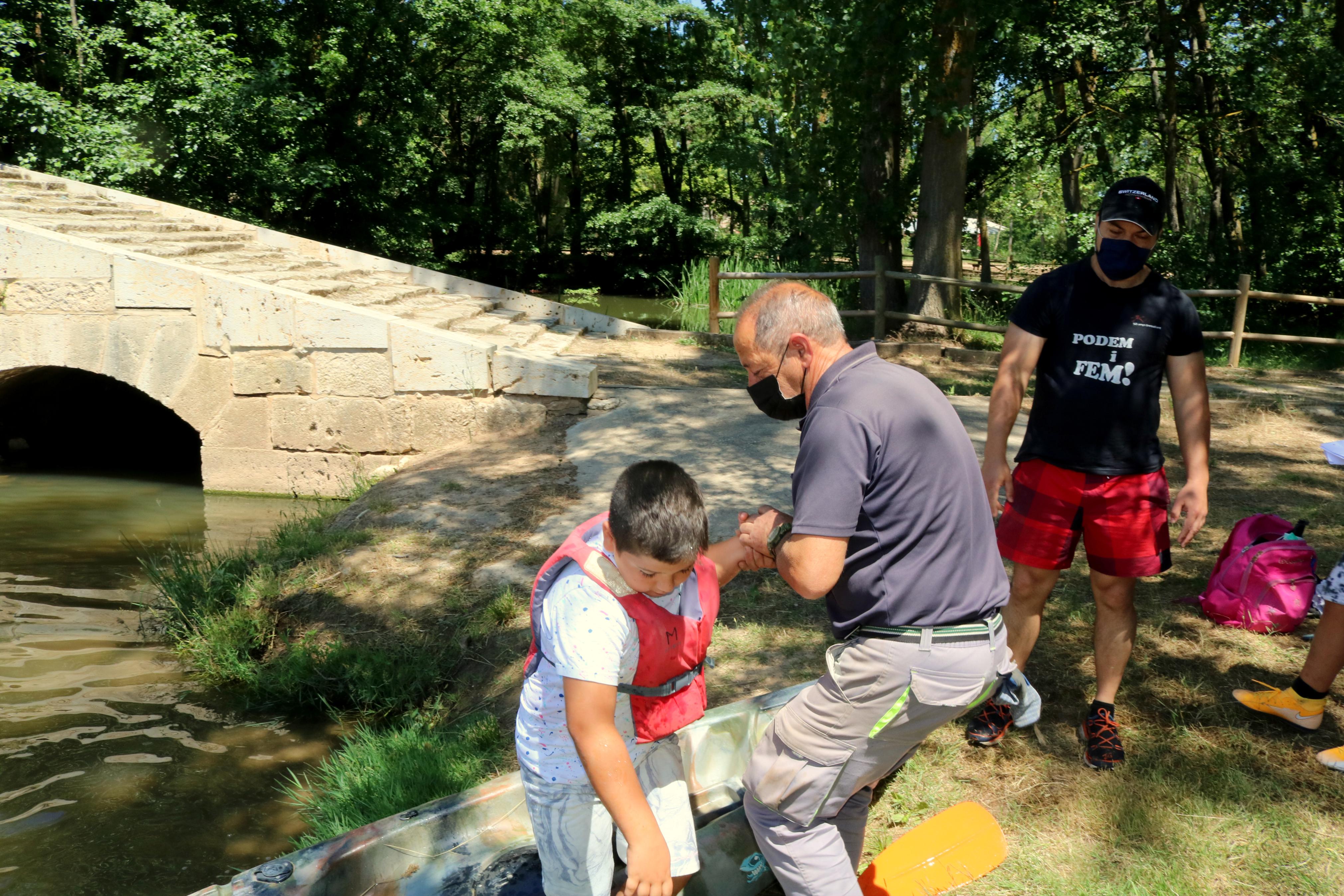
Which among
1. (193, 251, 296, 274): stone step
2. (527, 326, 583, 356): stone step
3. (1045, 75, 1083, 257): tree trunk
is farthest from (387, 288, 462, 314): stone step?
(1045, 75, 1083, 257): tree trunk

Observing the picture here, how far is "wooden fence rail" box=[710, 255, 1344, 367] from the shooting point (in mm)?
11547

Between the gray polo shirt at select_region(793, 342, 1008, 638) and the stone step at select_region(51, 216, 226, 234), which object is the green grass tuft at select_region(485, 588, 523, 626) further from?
the stone step at select_region(51, 216, 226, 234)

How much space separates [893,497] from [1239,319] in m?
11.3

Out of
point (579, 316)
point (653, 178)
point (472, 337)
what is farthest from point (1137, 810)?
point (653, 178)

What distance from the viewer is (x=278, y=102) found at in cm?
1728

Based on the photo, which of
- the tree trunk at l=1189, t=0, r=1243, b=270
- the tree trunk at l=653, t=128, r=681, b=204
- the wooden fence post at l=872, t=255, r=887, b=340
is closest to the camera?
the wooden fence post at l=872, t=255, r=887, b=340

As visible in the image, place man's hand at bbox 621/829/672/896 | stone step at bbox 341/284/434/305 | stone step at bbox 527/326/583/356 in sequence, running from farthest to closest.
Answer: stone step at bbox 527/326/583/356
stone step at bbox 341/284/434/305
man's hand at bbox 621/829/672/896

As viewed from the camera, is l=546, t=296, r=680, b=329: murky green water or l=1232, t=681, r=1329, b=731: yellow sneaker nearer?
l=1232, t=681, r=1329, b=731: yellow sneaker

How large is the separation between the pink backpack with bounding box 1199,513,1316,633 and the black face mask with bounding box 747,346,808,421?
10.4ft

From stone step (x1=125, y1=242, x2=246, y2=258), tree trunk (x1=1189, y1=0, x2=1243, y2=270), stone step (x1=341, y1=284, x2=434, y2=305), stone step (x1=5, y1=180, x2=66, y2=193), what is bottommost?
stone step (x1=341, y1=284, x2=434, y2=305)

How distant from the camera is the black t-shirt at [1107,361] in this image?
331cm

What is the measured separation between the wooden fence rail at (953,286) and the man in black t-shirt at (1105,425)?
812cm

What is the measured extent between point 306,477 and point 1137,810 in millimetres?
7914

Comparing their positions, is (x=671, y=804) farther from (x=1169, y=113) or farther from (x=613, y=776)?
(x=1169, y=113)
